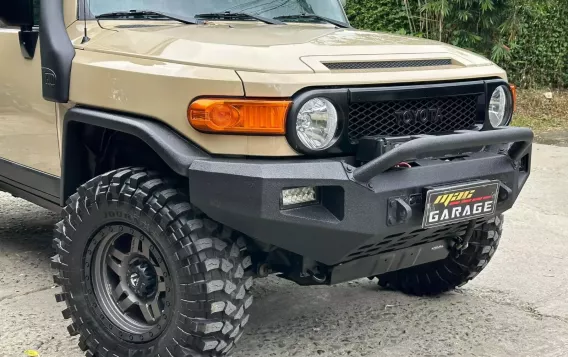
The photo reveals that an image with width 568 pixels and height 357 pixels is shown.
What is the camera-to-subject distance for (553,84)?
44.3 feet

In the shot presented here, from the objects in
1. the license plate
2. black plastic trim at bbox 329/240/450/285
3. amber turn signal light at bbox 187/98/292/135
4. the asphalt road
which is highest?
amber turn signal light at bbox 187/98/292/135

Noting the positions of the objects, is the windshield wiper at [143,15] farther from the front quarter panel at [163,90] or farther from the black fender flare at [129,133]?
the black fender flare at [129,133]

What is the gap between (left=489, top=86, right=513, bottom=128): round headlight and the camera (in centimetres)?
348

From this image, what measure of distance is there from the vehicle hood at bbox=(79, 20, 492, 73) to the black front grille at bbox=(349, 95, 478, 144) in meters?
0.20

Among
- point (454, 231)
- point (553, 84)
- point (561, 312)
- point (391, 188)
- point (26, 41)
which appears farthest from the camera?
point (553, 84)

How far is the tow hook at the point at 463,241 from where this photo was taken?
11.4 ft

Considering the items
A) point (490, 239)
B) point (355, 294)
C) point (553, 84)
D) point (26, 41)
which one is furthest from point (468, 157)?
point (553, 84)

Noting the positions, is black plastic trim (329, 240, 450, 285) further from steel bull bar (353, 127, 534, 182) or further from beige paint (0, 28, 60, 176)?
beige paint (0, 28, 60, 176)

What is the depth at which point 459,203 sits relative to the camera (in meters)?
3.04

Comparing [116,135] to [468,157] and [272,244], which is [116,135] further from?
[468,157]

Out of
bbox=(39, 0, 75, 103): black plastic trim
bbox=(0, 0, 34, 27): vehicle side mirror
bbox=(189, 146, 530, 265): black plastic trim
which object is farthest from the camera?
bbox=(0, 0, 34, 27): vehicle side mirror

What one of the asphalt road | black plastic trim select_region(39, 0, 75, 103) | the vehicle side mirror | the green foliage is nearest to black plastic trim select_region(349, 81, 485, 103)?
the asphalt road

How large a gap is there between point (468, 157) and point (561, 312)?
1.47m

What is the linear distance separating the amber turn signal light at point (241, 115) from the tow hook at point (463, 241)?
3.83ft
